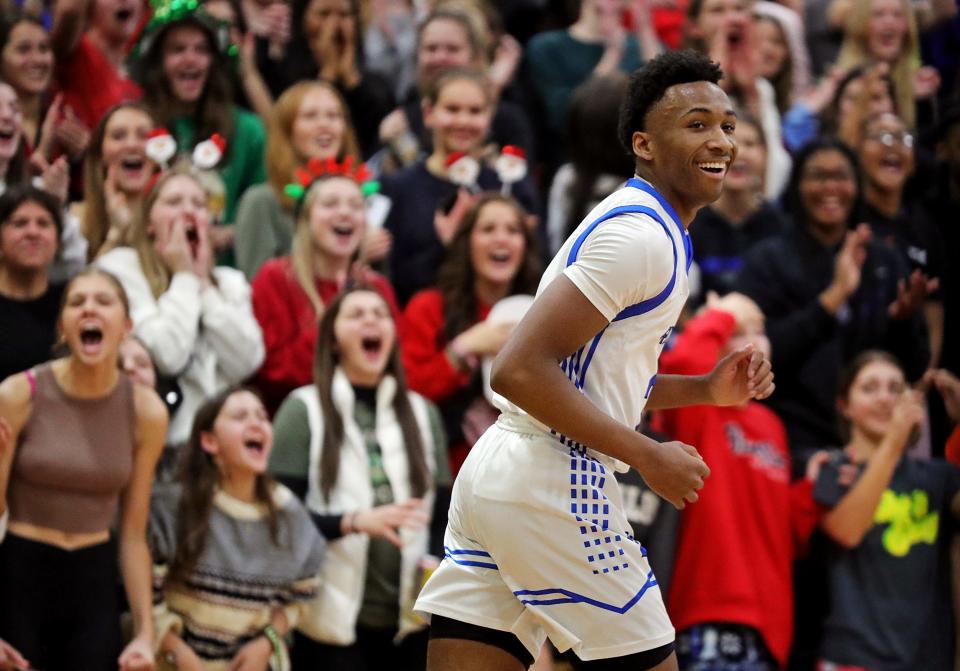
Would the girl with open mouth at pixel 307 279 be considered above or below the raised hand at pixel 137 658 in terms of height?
above

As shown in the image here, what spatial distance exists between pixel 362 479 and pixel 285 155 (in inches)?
76.6

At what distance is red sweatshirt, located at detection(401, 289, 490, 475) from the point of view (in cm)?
663

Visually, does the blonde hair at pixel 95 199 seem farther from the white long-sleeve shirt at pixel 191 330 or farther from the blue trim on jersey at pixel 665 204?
the blue trim on jersey at pixel 665 204

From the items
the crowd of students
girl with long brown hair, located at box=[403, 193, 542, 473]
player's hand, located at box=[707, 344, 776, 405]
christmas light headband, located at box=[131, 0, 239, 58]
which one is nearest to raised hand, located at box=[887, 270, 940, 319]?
the crowd of students

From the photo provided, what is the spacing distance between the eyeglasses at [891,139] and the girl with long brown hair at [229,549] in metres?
3.75

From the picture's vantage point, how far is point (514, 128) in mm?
8422

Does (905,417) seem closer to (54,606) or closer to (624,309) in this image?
(624,309)

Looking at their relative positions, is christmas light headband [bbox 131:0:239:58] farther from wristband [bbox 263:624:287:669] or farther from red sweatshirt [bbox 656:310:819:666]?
wristband [bbox 263:624:287:669]

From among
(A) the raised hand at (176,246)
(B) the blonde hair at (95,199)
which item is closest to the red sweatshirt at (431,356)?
(A) the raised hand at (176,246)

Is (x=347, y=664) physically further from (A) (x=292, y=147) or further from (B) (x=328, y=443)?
(A) (x=292, y=147)

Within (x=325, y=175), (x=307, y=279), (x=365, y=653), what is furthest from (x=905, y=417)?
(x=325, y=175)

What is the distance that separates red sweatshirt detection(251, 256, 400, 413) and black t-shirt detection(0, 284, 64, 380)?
3.08 ft

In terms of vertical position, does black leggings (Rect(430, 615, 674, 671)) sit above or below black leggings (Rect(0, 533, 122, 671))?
above

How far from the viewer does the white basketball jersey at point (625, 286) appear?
3570 mm
